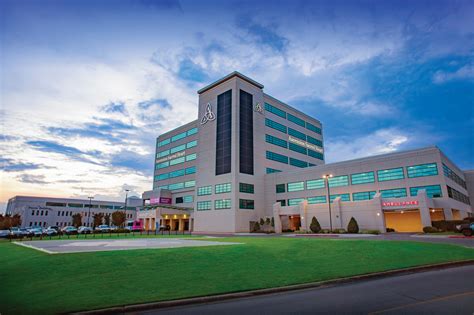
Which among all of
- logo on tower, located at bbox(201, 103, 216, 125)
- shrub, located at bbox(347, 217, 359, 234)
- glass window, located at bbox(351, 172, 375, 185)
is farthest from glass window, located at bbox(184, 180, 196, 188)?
shrub, located at bbox(347, 217, 359, 234)

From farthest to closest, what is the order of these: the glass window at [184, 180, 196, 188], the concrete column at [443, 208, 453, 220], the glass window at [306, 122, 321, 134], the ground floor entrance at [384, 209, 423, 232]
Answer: the glass window at [306, 122, 321, 134] → the glass window at [184, 180, 196, 188] → the ground floor entrance at [384, 209, 423, 232] → the concrete column at [443, 208, 453, 220]

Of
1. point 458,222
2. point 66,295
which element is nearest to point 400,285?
point 66,295

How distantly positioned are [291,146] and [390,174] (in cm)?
3047

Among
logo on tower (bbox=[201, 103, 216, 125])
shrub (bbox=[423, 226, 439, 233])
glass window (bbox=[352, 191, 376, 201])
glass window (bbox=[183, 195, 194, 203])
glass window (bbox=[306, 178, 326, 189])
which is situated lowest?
shrub (bbox=[423, 226, 439, 233])

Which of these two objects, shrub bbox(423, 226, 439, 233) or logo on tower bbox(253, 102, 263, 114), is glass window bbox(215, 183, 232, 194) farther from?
shrub bbox(423, 226, 439, 233)

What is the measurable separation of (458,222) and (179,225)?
68.5 metres

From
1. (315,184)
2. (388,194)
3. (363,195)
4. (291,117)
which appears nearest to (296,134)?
(291,117)

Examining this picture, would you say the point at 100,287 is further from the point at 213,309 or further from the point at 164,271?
the point at 213,309

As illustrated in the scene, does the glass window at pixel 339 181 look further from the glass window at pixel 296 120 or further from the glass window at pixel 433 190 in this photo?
the glass window at pixel 296 120

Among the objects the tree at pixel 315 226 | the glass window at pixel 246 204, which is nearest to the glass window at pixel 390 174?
the tree at pixel 315 226

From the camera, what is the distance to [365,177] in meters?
55.2

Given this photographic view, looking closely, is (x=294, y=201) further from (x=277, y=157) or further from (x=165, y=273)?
(x=165, y=273)

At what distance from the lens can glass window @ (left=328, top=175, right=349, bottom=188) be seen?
189 ft

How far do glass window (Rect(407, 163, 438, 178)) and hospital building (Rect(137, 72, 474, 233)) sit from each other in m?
0.14
